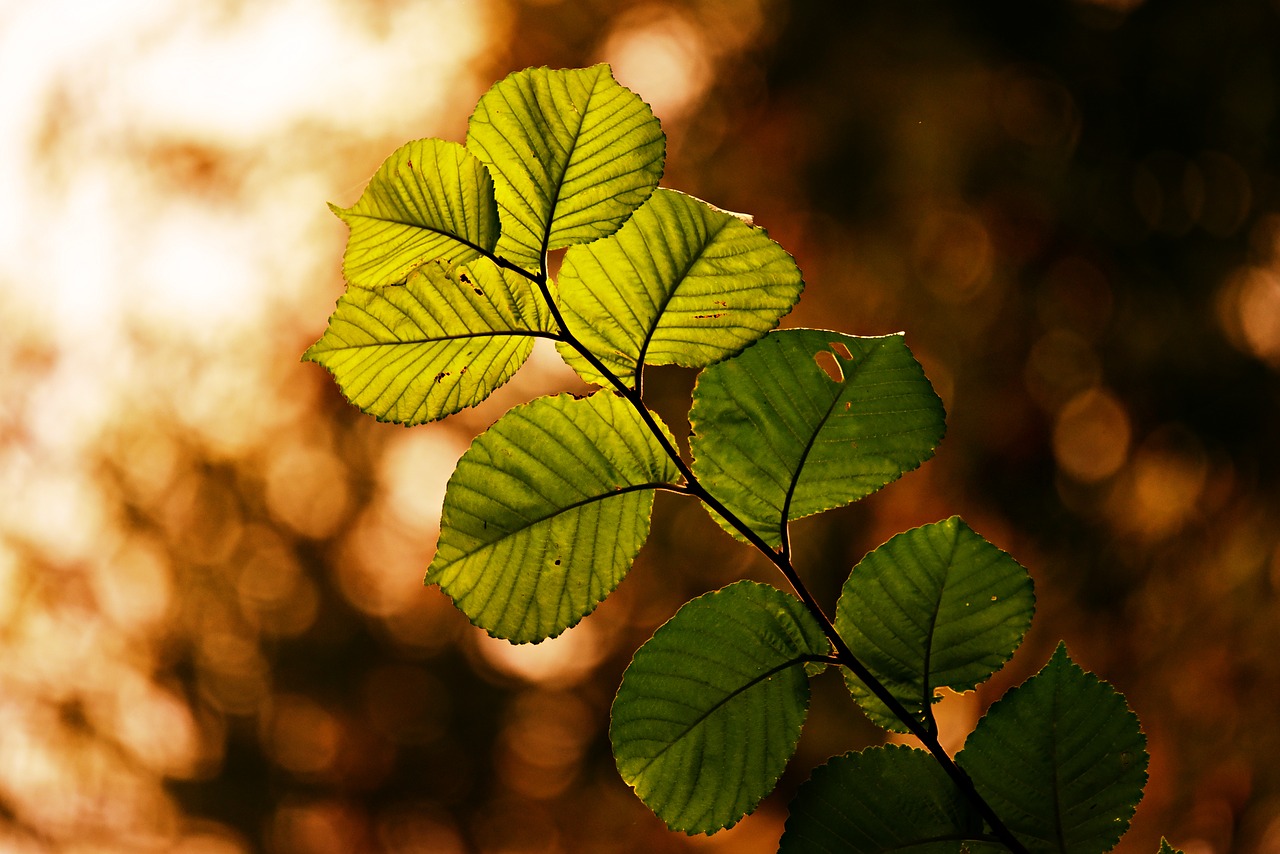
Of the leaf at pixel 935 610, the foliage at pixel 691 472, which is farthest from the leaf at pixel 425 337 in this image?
the leaf at pixel 935 610

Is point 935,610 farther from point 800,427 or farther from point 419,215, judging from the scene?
point 419,215

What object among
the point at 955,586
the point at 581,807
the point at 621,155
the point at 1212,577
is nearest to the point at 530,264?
the point at 621,155

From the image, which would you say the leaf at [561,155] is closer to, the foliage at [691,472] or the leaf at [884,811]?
the foliage at [691,472]

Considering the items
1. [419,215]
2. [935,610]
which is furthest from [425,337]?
[935,610]

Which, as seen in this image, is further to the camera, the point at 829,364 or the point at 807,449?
the point at 829,364

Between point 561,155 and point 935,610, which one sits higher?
point 561,155

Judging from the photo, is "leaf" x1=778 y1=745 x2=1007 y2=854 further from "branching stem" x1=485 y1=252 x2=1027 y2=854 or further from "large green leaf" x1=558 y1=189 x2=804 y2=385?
"large green leaf" x1=558 y1=189 x2=804 y2=385

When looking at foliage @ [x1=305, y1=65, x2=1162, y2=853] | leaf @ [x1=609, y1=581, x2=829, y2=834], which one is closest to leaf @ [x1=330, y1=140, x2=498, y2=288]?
foliage @ [x1=305, y1=65, x2=1162, y2=853]
